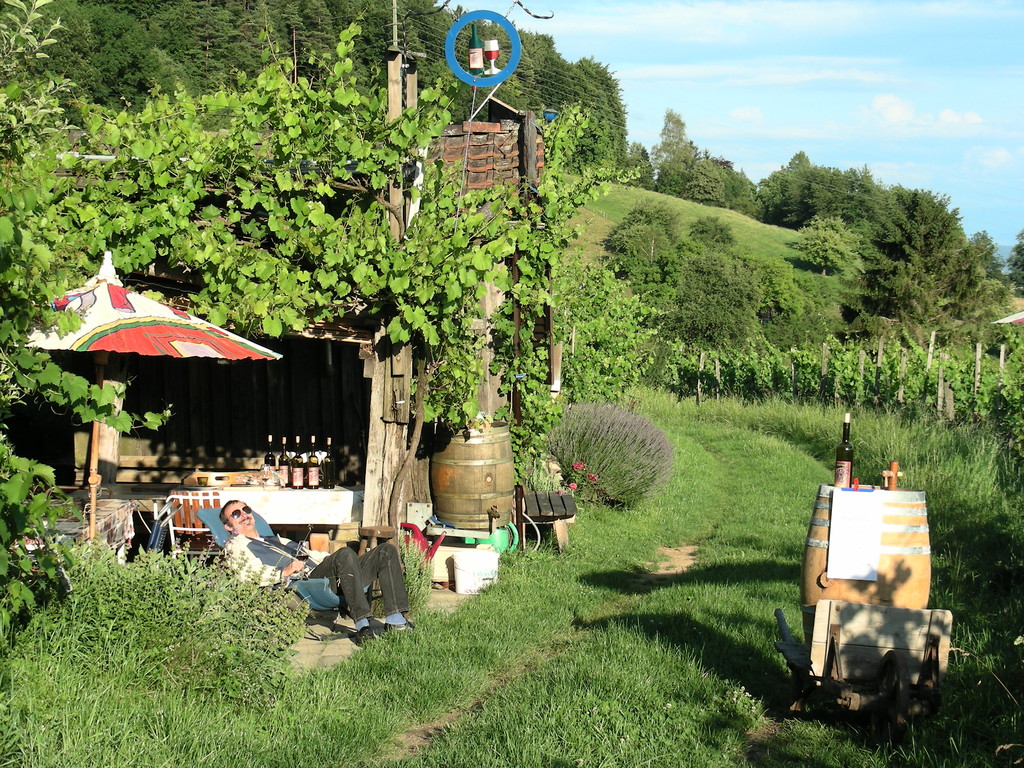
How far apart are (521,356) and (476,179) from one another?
191 centimetres

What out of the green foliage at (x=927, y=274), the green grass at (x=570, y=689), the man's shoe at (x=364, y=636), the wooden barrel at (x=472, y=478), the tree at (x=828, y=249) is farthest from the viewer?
the tree at (x=828, y=249)

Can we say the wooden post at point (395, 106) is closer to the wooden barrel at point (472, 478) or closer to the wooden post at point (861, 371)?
the wooden barrel at point (472, 478)

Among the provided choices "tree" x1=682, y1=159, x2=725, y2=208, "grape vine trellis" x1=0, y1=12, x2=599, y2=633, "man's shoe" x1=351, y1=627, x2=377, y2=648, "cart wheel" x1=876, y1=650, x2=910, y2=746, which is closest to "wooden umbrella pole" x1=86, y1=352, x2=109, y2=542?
"grape vine trellis" x1=0, y1=12, x2=599, y2=633

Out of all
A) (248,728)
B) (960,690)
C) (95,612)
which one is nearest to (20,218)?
(95,612)

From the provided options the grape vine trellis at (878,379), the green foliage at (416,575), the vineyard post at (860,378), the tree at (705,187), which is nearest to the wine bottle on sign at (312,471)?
the green foliage at (416,575)

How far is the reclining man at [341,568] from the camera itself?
20.7ft

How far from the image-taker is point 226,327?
7203mm

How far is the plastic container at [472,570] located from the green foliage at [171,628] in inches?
104

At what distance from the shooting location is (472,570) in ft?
25.4

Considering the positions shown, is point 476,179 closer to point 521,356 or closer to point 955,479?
point 521,356

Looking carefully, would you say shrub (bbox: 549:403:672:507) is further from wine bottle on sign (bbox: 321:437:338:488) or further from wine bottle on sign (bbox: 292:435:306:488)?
wine bottle on sign (bbox: 292:435:306:488)

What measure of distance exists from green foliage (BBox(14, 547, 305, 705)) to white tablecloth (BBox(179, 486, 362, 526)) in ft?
9.75

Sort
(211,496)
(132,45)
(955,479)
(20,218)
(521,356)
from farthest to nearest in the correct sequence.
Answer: (132,45) → (955,479) → (521,356) → (211,496) → (20,218)

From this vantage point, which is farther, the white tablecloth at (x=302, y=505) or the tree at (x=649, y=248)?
the tree at (x=649, y=248)
